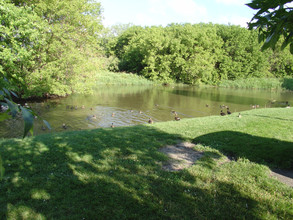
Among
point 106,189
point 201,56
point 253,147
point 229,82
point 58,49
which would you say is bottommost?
point 106,189

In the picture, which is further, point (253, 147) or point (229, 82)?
point (229, 82)

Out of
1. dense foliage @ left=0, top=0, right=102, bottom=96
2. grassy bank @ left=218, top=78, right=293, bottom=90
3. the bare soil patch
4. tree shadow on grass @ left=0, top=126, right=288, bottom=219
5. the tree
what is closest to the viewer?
the tree

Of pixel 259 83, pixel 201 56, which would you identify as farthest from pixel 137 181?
pixel 259 83

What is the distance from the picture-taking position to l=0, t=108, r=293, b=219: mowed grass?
3869mm

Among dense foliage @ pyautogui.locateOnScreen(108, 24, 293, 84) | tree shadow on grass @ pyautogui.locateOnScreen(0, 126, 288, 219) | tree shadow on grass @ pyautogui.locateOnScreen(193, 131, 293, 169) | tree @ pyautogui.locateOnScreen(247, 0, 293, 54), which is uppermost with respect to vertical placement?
dense foliage @ pyautogui.locateOnScreen(108, 24, 293, 84)

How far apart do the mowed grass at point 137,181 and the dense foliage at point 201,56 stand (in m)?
36.0

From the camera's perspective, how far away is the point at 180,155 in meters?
6.82

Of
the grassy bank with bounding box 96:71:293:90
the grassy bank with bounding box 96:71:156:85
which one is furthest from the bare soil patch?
the grassy bank with bounding box 96:71:293:90

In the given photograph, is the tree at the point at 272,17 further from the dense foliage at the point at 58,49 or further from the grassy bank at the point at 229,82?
the grassy bank at the point at 229,82

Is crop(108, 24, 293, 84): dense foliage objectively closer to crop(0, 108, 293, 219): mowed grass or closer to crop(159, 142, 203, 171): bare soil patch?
crop(159, 142, 203, 171): bare soil patch

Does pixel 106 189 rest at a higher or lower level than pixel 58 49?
lower

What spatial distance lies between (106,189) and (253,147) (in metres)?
5.37

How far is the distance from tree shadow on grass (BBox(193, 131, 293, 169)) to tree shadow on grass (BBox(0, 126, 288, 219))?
2263mm

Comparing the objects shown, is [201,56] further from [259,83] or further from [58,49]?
[58,49]
